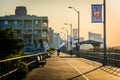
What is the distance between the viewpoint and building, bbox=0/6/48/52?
5792 inches

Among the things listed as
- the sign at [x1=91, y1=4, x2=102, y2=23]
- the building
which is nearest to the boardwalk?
the sign at [x1=91, y1=4, x2=102, y2=23]

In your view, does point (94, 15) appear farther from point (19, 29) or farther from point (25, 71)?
point (19, 29)

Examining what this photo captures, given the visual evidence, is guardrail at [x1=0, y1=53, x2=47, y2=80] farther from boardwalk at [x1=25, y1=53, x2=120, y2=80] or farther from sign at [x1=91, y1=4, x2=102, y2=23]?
sign at [x1=91, y1=4, x2=102, y2=23]

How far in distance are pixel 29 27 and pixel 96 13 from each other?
4313 inches

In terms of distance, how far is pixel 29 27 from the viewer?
5920 inches

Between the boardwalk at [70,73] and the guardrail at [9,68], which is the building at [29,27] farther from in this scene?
the guardrail at [9,68]

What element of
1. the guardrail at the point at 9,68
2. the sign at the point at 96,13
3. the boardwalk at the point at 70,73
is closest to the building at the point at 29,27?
the sign at the point at 96,13

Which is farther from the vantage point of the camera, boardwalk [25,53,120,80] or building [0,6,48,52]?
building [0,6,48,52]

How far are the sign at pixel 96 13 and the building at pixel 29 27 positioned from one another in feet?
334

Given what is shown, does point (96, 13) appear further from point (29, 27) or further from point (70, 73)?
point (29, 27)

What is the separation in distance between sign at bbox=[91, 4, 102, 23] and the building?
102m

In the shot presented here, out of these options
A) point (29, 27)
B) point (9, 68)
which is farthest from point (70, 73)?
point (29, 27)

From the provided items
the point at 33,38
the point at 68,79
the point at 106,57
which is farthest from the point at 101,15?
the point at 33,38

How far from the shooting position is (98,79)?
24.0 metres
